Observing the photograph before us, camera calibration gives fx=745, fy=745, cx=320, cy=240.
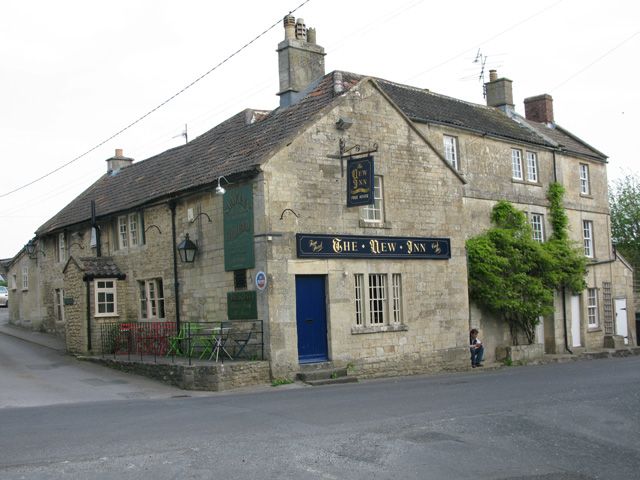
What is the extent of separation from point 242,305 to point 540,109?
21.2 meters

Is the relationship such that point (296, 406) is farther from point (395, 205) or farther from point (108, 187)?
point (108, 187)

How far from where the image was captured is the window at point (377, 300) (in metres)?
20.7

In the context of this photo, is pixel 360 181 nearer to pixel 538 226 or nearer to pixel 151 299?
pixel 151 299

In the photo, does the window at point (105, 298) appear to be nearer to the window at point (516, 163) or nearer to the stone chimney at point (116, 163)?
the stone chimney at point (116, 163)

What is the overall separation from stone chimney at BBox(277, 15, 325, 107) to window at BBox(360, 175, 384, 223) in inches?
156

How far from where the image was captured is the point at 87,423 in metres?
12.0

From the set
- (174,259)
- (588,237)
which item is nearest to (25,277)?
(174,259)

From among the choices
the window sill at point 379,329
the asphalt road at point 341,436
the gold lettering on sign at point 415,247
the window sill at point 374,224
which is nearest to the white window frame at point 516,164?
the gold lettering on sign at point 415,247

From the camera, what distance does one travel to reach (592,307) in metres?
32.3

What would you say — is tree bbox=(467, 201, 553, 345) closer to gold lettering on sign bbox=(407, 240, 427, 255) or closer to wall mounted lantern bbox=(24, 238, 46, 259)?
gold lettering on sign bbox=(407, 240, 427, 255)

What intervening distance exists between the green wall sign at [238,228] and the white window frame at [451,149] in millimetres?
9724

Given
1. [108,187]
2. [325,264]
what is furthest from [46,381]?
[108,187]

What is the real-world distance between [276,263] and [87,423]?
771 centimetres

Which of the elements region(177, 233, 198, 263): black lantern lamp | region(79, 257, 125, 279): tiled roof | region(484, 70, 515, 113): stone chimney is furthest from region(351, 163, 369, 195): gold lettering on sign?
region(484, 70, 515, 113): stone chimney
